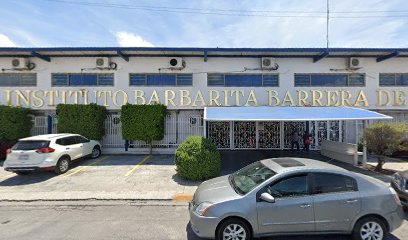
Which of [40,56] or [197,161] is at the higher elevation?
[40,56]

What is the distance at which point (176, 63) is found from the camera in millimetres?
13422

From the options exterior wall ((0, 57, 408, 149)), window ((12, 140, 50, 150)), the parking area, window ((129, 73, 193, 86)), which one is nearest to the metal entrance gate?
A: exterior wall ((0, 57, 408, 149))

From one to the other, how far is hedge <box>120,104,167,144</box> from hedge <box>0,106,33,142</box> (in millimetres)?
5762

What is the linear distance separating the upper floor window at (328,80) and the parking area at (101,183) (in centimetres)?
955

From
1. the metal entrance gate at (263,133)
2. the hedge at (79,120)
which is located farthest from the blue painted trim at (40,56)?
the metal entrance gate at (263,133)

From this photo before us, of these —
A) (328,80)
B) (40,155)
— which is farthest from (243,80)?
(40,155)

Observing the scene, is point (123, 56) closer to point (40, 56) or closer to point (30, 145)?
point (40, 56)

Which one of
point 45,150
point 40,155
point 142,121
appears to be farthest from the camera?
point 142,121

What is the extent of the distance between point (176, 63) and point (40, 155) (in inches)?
331

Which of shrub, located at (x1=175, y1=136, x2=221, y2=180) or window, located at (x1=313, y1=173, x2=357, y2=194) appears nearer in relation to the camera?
window, located at (x1=313, y1=173, x2=357, y2=194)

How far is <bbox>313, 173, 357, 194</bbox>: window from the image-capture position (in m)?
4.11

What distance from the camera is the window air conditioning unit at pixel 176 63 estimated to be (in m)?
13.3

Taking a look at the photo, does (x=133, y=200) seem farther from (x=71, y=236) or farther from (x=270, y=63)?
(x=270, y=63)

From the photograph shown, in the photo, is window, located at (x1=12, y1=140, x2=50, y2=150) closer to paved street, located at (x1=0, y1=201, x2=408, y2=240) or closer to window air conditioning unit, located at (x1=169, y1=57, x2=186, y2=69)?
paved street, located at (x1=0, y1=201, x2=408, y2=240)
